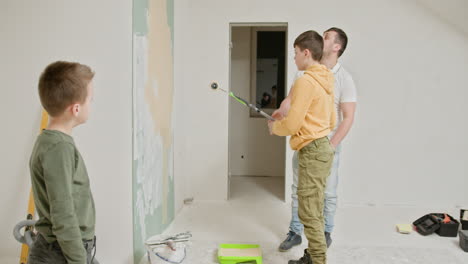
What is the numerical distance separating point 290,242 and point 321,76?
1.14 metres

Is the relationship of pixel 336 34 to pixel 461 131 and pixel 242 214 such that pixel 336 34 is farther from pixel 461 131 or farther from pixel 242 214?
pixel 461 131

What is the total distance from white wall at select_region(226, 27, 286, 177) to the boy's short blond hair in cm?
364

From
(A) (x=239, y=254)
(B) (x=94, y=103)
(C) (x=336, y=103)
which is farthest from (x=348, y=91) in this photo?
(B) (x=94, y=103)

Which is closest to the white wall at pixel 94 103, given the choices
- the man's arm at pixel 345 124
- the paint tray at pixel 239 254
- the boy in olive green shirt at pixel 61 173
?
the paint tray at pixel 239 254

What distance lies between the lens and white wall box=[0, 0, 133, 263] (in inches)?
81.7

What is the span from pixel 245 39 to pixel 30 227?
3.63 meters

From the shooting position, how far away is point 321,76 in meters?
2.04

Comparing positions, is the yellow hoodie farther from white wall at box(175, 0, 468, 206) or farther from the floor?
white wall at box(175, 0, 468, 206)

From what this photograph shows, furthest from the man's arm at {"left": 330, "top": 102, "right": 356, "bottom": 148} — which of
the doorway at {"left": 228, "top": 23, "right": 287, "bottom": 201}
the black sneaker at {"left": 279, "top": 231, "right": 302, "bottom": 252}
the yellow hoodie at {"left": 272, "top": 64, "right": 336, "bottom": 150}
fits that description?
the doorway at {"left": 228, "top": 23, "right": 287, "bottom": 201}

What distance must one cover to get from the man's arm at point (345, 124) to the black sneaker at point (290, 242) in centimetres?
66

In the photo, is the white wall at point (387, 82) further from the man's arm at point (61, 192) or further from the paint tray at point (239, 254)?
the man's arm at point (61, 192)

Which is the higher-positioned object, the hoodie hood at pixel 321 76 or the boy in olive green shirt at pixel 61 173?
the hoodie hood at pixel 321 76

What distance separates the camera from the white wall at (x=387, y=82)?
3.59 meters

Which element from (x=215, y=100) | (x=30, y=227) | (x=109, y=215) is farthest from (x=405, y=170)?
(x=30, y=227)
